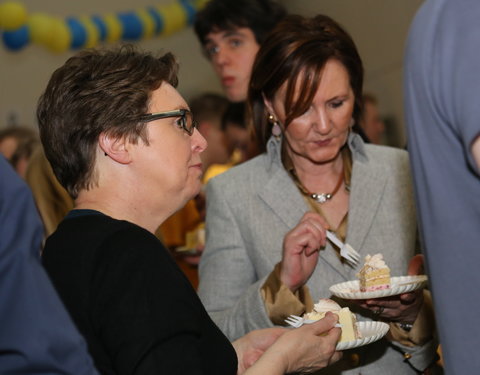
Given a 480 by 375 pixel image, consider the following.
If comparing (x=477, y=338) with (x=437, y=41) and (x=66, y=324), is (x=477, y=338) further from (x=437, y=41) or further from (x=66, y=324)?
(x=66, y=324)

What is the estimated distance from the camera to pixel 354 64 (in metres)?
2.36

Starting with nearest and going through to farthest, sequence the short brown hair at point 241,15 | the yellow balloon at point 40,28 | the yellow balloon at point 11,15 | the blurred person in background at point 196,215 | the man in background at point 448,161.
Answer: the man in background at point 448,161 → the short brown hair at point 241,15 → the blurred person in background at point 196,215 → the yellow balloon at point 11,15 → the yellow balloon at point 40,28

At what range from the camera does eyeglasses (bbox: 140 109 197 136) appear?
164cm

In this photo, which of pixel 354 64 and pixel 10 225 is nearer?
pixel 10 225

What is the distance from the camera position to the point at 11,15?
560 centimetres

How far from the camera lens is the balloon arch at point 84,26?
18.8 ft

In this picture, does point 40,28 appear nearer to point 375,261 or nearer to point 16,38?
point 16,38

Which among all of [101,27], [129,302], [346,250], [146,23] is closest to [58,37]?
[101,27]

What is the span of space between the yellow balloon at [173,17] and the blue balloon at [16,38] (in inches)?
48.1

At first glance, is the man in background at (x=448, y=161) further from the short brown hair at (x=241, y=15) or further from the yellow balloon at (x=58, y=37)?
the yellow balloon at (x=58, y=37)

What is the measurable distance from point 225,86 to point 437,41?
8.13 feet

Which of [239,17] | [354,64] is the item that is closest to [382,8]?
[239,17]

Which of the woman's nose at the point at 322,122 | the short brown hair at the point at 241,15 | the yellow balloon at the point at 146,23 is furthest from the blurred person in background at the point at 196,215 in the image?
the yellow balloon at the point at 146,23

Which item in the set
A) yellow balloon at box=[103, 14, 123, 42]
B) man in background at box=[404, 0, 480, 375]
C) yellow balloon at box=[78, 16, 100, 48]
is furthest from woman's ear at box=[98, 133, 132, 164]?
yellow balloon at box=[103, 14, 123, 42]
